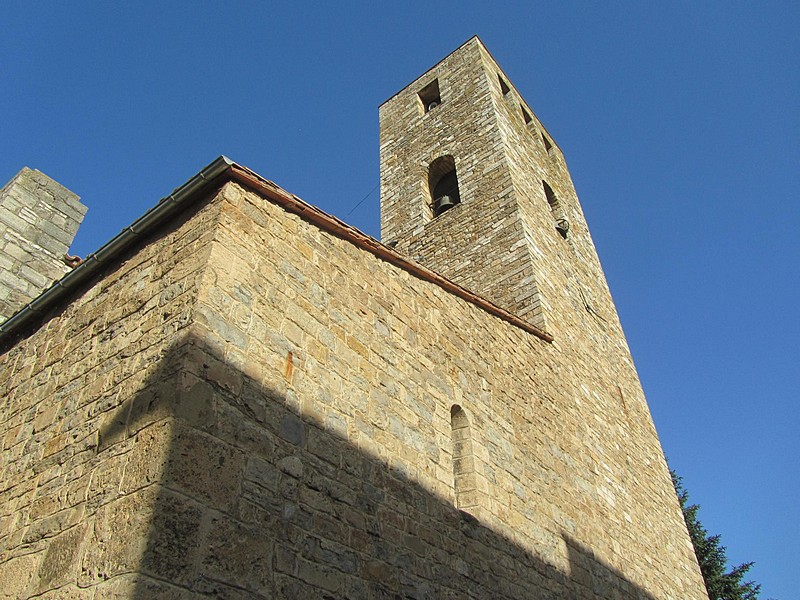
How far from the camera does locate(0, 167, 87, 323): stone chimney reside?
19.3 ft

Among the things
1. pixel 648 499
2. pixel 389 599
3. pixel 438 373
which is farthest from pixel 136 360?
pixel 648 499

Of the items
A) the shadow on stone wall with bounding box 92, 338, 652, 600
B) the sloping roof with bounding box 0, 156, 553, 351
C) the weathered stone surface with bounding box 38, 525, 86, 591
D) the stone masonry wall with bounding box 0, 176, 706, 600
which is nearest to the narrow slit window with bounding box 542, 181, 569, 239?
the stone masonry wall with bounding box 0, 176, 706, 600

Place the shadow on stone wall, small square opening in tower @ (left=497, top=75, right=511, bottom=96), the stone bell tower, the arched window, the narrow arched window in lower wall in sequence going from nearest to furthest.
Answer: the shadow on stone wall, the narrow arched window in lower wall, the stone bell tower, the arched window, small square opening in tower @ (left=497, top=75, right=511, bottom=96)

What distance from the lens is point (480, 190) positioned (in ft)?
33.9

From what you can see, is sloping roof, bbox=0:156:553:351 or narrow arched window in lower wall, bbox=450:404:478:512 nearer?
sloping roof, bbox=0:156:553:351

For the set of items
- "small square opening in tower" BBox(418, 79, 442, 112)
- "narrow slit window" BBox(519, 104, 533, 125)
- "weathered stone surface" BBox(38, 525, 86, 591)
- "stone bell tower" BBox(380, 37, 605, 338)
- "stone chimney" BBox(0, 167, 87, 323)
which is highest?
"small square opening in tower" BBox(418, 79, 442, 112)

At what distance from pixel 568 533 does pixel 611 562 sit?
3.06ft

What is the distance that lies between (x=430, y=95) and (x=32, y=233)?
987cm

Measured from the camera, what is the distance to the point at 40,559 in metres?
2.98

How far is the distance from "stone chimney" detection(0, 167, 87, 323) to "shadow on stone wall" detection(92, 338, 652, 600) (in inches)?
137

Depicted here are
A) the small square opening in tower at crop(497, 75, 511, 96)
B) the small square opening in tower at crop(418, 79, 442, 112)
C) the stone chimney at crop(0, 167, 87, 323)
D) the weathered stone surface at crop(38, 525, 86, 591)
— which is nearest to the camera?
the weathered stone surface at crop(38, 525, 86, 591)

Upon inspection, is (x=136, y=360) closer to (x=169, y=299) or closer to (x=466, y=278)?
(x=169, y=299)

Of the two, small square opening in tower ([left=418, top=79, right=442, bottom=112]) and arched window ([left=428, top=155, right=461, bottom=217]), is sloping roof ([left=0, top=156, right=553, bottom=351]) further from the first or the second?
small square opening in tower ([left=418, top=79, right=442, bottom=112])

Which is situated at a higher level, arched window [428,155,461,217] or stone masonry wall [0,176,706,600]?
arched window [428,155,461,217]
